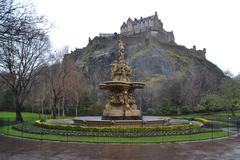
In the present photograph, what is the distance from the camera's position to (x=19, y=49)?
34250 mm

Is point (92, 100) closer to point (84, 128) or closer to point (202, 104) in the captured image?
point (202, 104)

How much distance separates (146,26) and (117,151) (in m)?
112

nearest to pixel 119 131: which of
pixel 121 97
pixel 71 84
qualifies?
pixel 121 97

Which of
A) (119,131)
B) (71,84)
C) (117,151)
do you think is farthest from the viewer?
(71,84)

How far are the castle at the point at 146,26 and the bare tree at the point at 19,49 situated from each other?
86702mm

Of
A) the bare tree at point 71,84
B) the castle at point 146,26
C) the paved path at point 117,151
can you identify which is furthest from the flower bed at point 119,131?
the castle at point 146,26

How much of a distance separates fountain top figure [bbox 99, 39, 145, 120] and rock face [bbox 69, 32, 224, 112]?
2806cm

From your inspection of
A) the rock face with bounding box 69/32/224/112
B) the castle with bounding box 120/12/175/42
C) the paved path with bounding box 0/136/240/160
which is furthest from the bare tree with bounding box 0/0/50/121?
the castle with bounding box 120/12/175/42

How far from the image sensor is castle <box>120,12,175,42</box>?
400 ft

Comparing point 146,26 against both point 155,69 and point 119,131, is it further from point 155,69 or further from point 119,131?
point 119,131

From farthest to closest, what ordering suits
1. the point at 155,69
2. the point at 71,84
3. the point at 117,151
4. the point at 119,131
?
the point at 155,69
the point at 71,84
the point at 119,131
the point at 117,151

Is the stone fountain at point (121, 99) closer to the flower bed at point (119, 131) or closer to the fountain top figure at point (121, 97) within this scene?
the fountain top figure at point (121, 97)

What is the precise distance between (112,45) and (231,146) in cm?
9125

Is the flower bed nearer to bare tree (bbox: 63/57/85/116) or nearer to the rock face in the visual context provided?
bare tree (bbox: 63/57/85/116)
